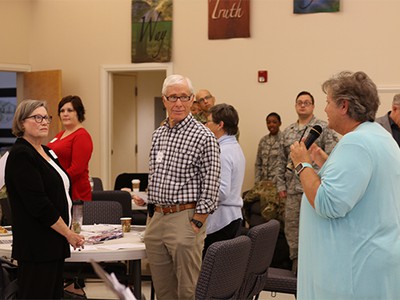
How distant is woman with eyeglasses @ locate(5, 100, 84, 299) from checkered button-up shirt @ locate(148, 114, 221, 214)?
57 cm

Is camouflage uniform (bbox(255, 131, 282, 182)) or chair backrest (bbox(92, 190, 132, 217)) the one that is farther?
camouflage uniform (bbox(255, 131, 282, 182))

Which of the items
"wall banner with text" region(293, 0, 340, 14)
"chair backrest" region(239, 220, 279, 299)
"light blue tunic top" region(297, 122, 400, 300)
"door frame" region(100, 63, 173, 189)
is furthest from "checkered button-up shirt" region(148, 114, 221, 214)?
"door frame" region(100, 63, 173, 189)

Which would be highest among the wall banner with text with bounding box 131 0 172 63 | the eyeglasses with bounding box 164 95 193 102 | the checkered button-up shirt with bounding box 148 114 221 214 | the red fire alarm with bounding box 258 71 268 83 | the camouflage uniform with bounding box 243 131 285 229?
the wall banner with text with bounding box 131 0 172 63

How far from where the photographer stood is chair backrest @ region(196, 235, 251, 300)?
3.59 metres

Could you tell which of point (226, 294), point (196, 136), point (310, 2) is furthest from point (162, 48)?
point (226, 294)

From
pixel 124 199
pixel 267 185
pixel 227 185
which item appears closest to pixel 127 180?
pixel 267 185

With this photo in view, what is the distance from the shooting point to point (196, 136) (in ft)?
14.3

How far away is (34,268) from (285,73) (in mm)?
5830

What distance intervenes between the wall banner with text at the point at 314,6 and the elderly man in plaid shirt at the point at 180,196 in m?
4.97

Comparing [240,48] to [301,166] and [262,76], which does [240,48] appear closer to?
[262,76]

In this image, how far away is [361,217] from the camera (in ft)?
9.66

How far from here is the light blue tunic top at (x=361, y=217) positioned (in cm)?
290

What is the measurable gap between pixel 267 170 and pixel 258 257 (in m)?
4.82

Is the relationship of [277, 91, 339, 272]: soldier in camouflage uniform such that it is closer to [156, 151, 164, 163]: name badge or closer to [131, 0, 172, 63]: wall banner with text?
[156, 151, 164, 163]: name badge
